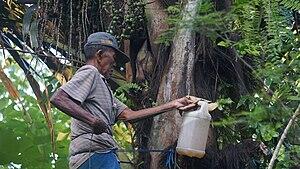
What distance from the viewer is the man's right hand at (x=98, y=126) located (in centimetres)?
373

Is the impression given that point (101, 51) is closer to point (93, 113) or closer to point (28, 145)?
point (93, 113)

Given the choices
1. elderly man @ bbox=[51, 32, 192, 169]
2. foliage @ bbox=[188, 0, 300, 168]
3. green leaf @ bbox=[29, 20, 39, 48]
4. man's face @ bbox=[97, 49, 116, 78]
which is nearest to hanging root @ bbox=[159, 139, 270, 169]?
foliage @ bbox=[188, 0, 300, 168]

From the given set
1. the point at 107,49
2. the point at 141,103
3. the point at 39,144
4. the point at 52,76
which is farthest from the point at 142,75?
the point at 39,144

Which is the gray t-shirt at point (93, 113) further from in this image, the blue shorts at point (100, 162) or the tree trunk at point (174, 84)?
the tree trunk at point (174, 84)

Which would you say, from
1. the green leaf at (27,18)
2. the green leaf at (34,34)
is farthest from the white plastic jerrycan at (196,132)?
the green leaf at (27,18)

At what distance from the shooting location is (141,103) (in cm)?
494

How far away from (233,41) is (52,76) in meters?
2.07

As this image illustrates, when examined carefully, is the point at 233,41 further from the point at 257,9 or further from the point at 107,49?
the point at 107,49

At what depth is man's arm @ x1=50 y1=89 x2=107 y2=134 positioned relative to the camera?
12.2 feet

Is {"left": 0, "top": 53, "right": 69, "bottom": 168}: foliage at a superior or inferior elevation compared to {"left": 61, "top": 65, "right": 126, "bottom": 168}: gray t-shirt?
inferior

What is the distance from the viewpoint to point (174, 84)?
4.47 metres

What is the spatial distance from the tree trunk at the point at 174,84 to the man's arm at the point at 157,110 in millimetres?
189

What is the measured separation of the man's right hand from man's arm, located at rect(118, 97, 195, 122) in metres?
0.44

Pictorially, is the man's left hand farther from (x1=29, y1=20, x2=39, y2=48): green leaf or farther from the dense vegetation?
(x1=29, y1=20, x2=39, y2=48): green leaf
